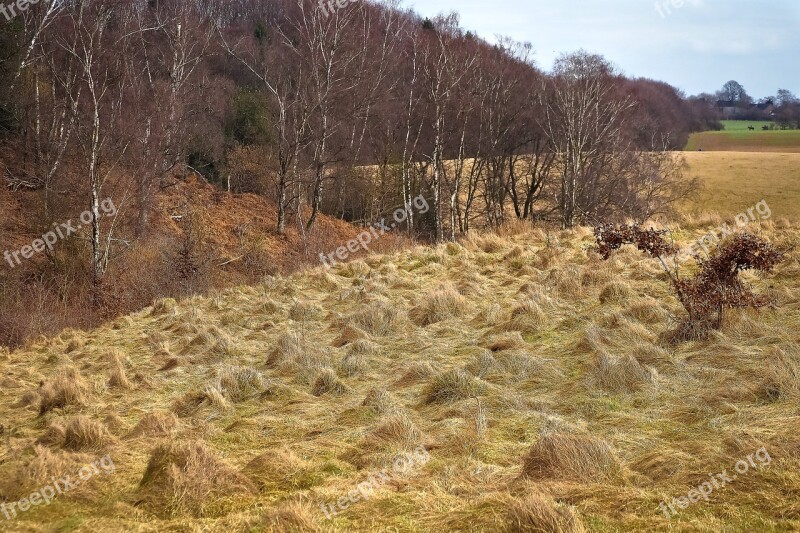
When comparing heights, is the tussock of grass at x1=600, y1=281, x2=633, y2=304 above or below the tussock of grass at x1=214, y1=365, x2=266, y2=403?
above

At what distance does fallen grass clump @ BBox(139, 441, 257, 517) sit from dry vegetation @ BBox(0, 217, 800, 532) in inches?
0.5

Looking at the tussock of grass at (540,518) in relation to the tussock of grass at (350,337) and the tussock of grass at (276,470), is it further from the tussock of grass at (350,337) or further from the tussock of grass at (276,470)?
the tussock of grass at (350,337)

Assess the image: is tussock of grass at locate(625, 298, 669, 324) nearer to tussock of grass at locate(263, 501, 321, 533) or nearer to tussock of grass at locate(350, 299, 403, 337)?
tussock of grass at locate(350, 299, 403, 337)

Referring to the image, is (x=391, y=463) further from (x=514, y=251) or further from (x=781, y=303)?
(x=514, y=251)

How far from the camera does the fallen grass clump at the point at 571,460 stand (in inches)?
144

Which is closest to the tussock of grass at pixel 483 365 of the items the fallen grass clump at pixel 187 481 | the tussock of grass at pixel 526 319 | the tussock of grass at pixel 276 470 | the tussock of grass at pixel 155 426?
the tussock of grass at pixel 526 319

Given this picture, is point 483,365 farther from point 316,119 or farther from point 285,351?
point 316,119

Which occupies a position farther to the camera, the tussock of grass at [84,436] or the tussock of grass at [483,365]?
the tussock of grass at [483,365]

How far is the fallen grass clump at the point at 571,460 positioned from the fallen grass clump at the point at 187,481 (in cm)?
186

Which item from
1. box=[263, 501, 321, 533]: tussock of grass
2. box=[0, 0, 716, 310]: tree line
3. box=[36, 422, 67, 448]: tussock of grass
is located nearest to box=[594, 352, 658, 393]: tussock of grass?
box=[263, 501, 321, 533]: tussock of grass

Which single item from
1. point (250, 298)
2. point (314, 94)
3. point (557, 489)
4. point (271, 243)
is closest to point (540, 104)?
point (314, 94)

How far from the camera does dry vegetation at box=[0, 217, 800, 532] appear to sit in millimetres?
3475

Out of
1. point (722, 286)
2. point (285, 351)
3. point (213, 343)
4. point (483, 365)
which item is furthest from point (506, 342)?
point (213, 343)

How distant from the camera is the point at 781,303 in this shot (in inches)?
280
